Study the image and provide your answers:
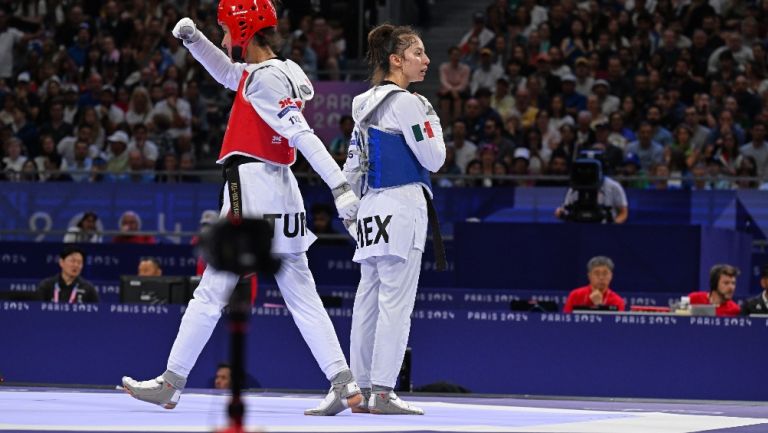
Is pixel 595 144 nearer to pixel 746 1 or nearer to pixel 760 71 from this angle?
pixel 760 71

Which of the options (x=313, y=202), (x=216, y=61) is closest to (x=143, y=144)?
(x=313, y=202)

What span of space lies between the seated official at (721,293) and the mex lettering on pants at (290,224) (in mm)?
6454

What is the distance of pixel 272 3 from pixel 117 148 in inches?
476

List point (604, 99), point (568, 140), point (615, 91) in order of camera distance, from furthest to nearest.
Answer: point (615, 91) → point (604, 99) → point (568, 140)

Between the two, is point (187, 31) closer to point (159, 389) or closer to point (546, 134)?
point (159, 389)

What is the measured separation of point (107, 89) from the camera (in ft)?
68.2

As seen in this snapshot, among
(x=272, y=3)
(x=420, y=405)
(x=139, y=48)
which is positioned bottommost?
(x=420, y=405)

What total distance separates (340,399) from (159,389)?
870mm

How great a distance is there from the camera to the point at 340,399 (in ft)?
23.2

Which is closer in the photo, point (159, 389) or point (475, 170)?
point (159, 389)

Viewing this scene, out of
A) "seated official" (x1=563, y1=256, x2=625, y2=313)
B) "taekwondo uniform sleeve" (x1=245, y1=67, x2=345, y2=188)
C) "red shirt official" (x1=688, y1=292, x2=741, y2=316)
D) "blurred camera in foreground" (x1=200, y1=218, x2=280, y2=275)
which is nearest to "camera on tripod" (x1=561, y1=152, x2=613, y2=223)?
"seated official" (x1=563, y1=256, x2=625, y2=313)

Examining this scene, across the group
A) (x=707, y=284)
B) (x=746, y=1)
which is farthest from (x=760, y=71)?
(x=707, y=284)

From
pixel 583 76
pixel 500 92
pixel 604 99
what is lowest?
pixel 604 99

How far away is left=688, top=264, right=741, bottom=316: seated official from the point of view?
12.8 m
